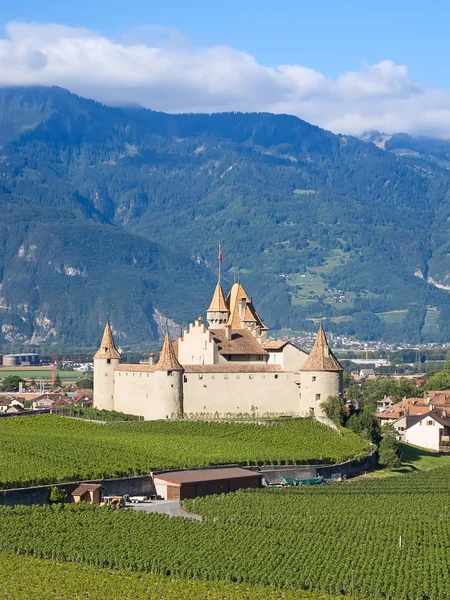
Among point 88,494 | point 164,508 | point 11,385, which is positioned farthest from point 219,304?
point 11,385

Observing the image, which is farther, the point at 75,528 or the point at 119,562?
the point at 75,528

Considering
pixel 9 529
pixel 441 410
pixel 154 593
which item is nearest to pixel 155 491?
pixel 9 529

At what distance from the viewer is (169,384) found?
335 ft

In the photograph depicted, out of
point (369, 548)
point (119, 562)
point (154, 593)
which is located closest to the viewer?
point (154, 593)

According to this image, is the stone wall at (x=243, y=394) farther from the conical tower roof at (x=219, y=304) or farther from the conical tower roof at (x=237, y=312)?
the conical tower roof at (x=219, y=304)

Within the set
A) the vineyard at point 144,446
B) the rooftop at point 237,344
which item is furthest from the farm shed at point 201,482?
the rooftop at point 237,344

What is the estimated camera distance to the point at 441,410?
13162cm

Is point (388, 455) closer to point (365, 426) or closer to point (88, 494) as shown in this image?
point (365, 426)

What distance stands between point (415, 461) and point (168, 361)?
18.9m

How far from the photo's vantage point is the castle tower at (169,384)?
101875 millimetres

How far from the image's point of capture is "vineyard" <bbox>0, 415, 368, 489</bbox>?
79.7m

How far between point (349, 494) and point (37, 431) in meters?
28.7

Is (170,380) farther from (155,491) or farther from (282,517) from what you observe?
(282,517)

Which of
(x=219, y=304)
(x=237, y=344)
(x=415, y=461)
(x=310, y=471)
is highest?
(x=219, y=304)
